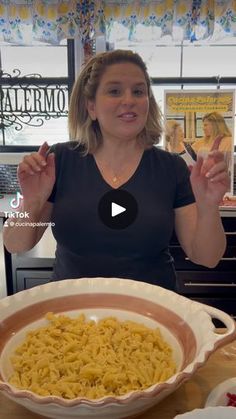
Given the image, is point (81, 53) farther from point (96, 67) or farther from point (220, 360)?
point (220, 360)

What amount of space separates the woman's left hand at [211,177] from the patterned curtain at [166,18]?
5.65 feet

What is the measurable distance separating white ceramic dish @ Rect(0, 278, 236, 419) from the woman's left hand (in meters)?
0.34

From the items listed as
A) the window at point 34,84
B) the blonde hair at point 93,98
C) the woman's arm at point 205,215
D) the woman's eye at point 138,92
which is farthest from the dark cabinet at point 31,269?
the woman's eye at point 138,92

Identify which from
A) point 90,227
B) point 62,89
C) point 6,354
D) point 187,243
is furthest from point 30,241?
point 62,89

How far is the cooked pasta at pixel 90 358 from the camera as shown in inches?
23.4

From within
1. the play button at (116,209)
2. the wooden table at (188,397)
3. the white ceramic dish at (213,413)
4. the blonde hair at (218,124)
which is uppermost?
the blonde hair at (218,124)

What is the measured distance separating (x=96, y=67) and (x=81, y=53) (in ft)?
4.85

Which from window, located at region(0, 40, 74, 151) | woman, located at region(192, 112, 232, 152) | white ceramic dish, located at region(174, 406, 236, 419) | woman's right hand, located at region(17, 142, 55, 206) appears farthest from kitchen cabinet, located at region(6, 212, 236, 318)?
white ceramic dish, located at region(174, 406, 236, 419)

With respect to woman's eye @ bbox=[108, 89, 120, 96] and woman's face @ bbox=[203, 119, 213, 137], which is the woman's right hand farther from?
woman's face @ bbox=[203, 119, 213, 137]

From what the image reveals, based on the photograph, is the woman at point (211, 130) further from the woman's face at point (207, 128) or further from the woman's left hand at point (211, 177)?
the woman's left hand at point (211, 177)

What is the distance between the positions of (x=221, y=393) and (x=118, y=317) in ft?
0.75

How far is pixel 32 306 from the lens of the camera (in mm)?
769

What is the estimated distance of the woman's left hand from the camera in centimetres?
99

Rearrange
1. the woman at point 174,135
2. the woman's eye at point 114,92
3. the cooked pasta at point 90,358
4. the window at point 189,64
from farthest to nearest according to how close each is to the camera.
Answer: the window at point 189,64 < the woman at point 174,135 < the woman's eye at point 114,92 < the cooked pasta at point 90,358
